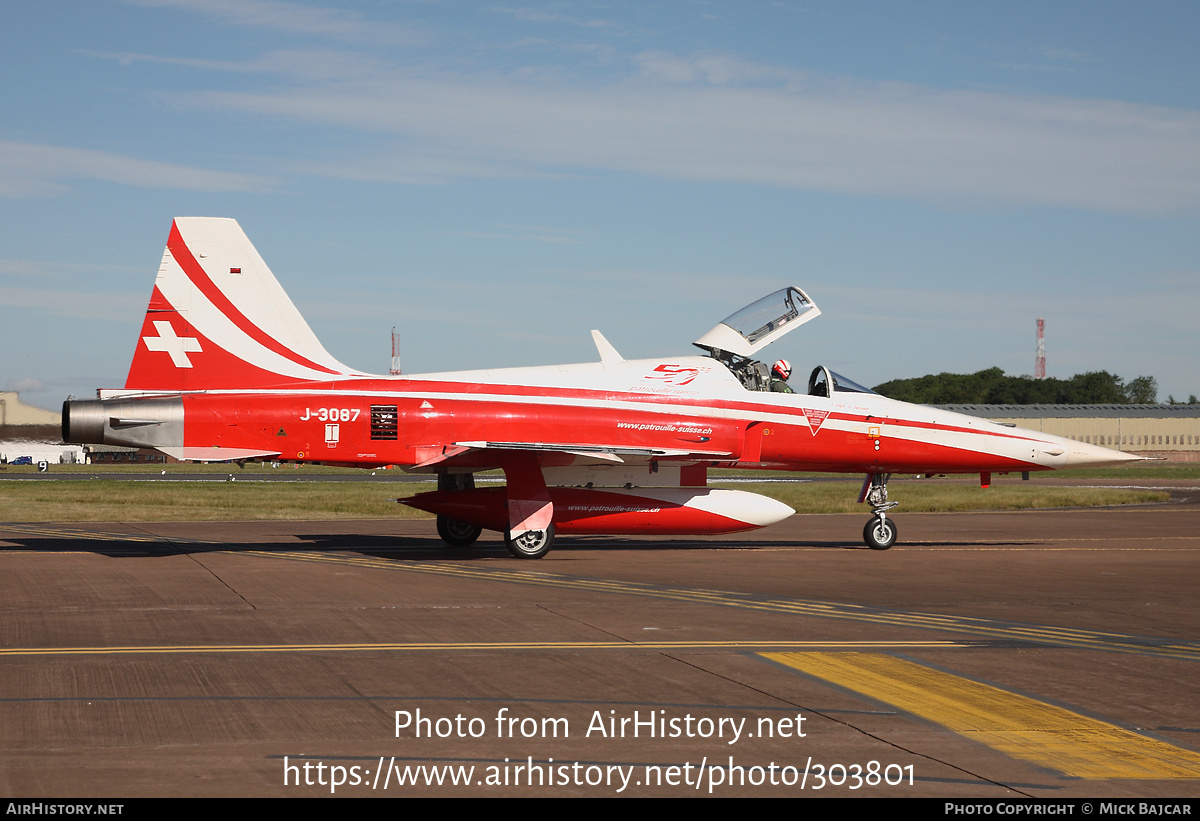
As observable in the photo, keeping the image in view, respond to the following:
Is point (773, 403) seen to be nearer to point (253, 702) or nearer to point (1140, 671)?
point (1140, 671)

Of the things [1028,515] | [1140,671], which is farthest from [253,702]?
[1028,515]

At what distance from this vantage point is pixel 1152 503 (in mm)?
38375

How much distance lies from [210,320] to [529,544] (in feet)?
21.5

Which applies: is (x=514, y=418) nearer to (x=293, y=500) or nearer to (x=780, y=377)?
(x=780, y=377)

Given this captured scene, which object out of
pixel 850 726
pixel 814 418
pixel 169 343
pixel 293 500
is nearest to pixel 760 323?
pixel 814 418

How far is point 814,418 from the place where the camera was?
20.2 m

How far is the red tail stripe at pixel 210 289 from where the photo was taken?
58.6ft

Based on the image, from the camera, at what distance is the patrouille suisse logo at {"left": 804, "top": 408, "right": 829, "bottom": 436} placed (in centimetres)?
2020

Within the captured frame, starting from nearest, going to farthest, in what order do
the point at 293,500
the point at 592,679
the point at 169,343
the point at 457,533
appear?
the point at 592,679 < the point at 169,343 < the point at 457,533 < the point at 293,500

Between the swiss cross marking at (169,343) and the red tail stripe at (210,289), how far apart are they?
0.81m

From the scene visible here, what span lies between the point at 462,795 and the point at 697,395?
14.6 meters

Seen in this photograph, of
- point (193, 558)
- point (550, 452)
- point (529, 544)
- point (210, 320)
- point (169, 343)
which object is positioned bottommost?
point (193, 558)
